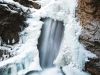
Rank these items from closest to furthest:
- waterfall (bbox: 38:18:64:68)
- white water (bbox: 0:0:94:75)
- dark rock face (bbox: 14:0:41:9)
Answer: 1. white water (bbox: 0:0:94:75)
2. waterfall (bbox: 38:18:64:68)
3. dark rock face (bbox: 14:0:41:9)

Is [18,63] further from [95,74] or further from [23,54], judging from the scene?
[95,74]

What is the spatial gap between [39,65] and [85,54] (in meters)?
1.24

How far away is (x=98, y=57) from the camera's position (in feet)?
22.0

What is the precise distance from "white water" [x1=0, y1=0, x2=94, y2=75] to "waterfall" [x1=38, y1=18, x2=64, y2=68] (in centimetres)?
14

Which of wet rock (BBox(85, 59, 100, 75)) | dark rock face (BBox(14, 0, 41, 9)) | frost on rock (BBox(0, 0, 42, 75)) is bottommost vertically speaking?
wet rock (BBox(85, 59, 100, 75))

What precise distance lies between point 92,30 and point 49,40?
132cm

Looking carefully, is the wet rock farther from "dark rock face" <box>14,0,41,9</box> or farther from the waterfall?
"dark rock face" <box>14,0,41,9</box>

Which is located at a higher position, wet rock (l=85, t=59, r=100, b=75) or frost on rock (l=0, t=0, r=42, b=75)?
frost on rock (l=0, t=0, r=42, b=75)

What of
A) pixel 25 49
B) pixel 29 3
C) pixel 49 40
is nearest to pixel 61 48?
pixel 49 40

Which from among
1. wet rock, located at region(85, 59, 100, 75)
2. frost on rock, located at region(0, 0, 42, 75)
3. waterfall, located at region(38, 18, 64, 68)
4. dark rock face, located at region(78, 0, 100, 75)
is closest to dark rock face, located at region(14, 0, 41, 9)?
frost on rock, located at region(0, 0, 42, 75)

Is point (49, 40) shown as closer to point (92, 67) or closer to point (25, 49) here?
point (25, 49)

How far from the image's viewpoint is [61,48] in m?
7.30

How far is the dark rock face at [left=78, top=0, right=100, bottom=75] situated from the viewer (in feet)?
22.1

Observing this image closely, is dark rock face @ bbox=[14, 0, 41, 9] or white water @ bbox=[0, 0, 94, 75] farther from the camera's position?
dark rock face @ bbox=[14, 0, 41, 9]
